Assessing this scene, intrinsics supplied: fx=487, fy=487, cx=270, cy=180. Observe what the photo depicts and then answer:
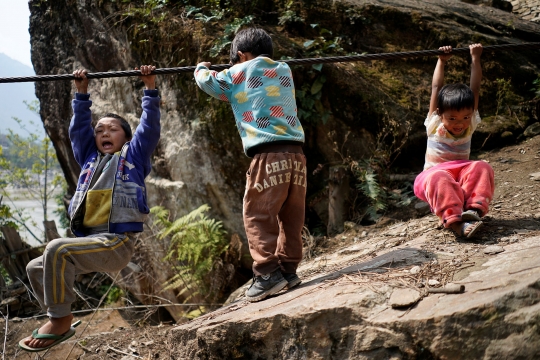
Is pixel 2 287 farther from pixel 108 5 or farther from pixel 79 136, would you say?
pixel 79 136

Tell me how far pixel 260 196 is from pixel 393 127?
3.23 metres

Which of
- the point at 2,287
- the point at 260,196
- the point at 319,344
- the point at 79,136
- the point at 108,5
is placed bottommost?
the point at 2,287

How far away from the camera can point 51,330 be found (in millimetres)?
3254

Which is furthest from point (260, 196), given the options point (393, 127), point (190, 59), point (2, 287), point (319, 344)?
point (2, 287)

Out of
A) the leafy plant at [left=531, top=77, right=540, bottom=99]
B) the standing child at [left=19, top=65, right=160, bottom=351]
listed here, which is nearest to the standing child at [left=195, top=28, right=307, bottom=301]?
the standing child at [left=19, top=65, right=160, bottom=351]

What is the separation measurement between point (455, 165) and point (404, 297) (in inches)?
58.5

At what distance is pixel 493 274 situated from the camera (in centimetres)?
273

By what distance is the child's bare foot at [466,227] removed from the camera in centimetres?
336

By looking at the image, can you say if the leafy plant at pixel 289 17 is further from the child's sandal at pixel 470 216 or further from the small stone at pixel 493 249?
the small stone at pixel 493 249

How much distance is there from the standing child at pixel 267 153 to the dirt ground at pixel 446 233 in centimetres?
102

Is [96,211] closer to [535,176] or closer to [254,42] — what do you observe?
[254,42]

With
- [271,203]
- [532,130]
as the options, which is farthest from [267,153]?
[532,130]

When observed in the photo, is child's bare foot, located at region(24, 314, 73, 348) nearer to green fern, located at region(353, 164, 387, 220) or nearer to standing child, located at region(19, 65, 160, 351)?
standing child, located at region(19, 65, 160, 351)

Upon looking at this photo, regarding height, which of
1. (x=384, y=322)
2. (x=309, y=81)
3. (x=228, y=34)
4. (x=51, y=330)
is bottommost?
(x=51, y=330)
